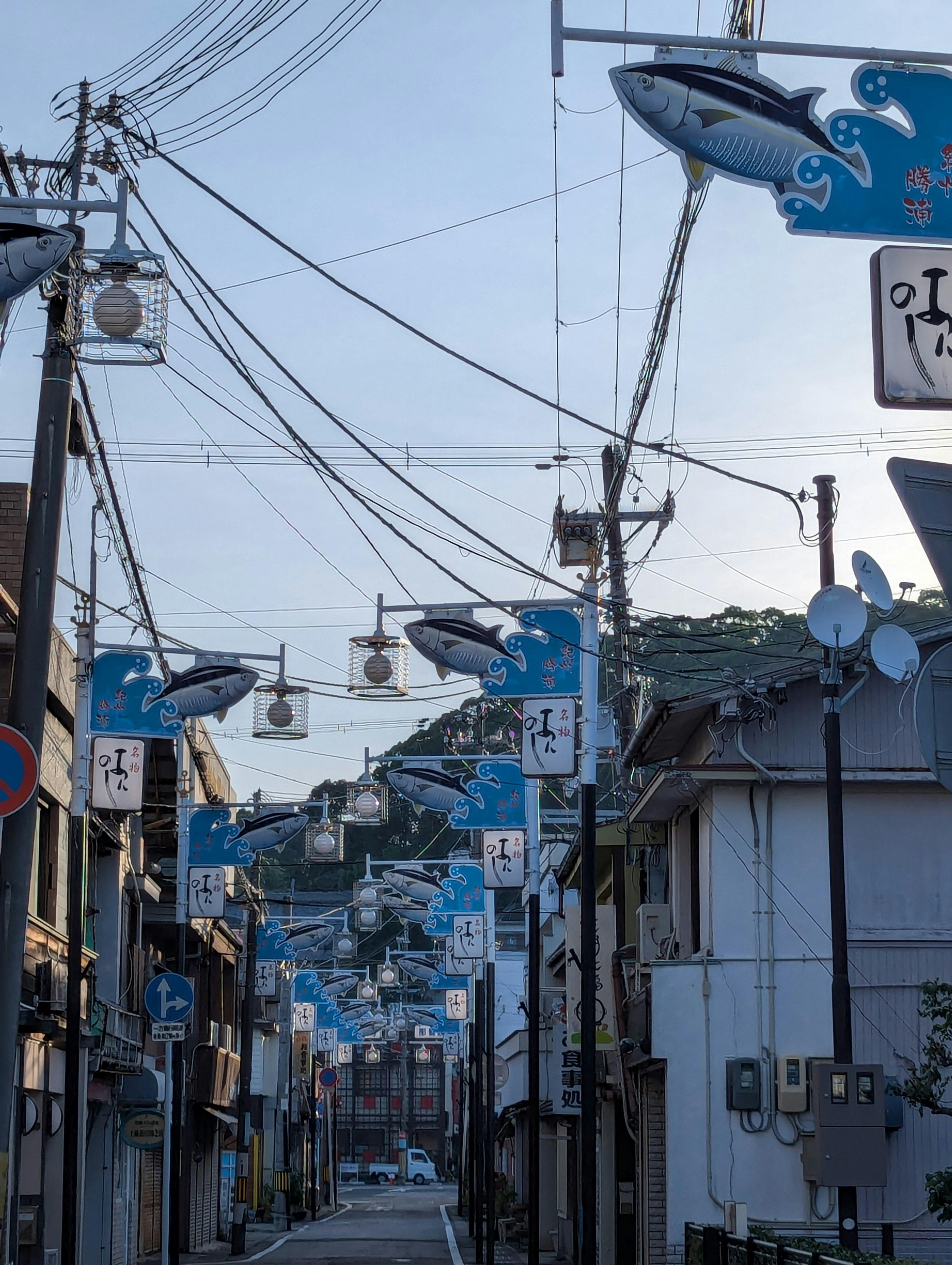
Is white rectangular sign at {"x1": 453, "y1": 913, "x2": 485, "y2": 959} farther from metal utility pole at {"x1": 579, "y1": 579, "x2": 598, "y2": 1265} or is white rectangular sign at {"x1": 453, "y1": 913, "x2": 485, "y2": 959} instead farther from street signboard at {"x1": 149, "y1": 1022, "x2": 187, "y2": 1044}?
metal utility pole at {"x1": 579, "y1": 579, "x2": 598, "y2": 1265}

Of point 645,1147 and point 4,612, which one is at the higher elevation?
point 4,612

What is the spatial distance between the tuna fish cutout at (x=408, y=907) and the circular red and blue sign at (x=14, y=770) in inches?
1060

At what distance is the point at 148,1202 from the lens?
37.3m

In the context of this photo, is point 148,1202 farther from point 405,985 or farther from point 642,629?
point 405,985

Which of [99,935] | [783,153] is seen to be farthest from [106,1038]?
[783,153]

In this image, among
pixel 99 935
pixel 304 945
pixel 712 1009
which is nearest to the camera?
pixel 712 1009

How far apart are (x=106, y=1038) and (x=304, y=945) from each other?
61.8 ft

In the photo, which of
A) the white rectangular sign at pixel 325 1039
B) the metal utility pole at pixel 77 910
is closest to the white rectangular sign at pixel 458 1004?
the white rectangular sign at pixel 325 1039

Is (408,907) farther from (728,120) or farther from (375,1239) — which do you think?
(728,120)

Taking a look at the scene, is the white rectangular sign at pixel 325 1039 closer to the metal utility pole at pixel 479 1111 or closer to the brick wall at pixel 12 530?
the metal utility pole at pixel 479 1111

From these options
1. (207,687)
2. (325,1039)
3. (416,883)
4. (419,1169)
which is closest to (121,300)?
(207,687)

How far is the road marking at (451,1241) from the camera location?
3669 cm

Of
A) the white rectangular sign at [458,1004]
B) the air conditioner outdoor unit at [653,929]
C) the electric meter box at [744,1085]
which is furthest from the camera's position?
the white rectangular sign at [458,1004]

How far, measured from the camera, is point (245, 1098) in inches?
1622
